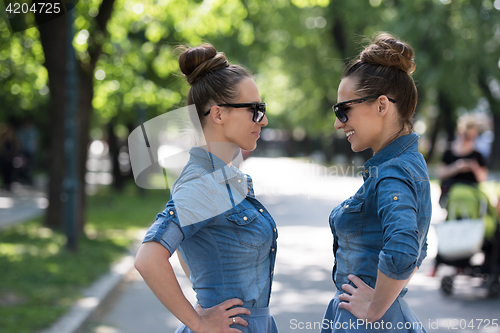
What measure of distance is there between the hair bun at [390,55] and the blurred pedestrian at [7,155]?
62.5ft

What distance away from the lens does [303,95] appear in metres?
35.0

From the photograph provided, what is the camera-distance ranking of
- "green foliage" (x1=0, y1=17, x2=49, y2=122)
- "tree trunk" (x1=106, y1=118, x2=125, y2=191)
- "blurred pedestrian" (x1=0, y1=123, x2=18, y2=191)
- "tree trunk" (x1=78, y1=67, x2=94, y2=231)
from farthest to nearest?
"tree trunk" (x1=106, y1=118, x2=125, y2=191), "blurred pedestrian" (x1=0, y1=123, x2=18, y2=191), "green foliage" (x1=0, y1=17, x2=49, y2=122), "tree trunk" (x1=78, y1=67, x2=94, y2=231)

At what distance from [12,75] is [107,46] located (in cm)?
265

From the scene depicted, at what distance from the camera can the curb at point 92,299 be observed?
516 centimetres

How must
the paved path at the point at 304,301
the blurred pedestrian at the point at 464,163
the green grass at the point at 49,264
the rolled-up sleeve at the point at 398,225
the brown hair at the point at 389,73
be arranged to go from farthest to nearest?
the blurred pedestrian at the point at 464,163, the paved path at the point at 304,301, the green grass at the point at 49,264, the brown hair at the point at 389,73, the rolled-up sleeve at the point at 398,225

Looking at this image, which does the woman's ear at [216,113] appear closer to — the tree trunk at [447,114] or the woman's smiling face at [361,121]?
the woman's smiling face at [361,121]

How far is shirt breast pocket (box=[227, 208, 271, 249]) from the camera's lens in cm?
205

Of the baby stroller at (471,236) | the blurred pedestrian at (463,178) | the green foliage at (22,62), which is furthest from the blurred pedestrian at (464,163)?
the green foliage at (22,62)

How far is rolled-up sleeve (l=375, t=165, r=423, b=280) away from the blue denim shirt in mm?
491

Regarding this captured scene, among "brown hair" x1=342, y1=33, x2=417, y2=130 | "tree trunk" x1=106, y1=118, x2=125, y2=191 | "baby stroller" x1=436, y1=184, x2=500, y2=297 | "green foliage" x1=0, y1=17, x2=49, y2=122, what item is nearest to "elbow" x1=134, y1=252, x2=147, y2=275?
"brown hair" x1=342, y1=33, x2=417, y2=130

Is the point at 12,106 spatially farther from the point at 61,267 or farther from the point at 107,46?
the point at 61,267

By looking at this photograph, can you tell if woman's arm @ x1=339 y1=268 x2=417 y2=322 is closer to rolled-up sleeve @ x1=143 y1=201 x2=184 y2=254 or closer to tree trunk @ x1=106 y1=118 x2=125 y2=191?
rolled-up sleeve @ x1=143 y1=201 x2=184 y2=254

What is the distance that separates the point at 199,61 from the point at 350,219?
33.6 inches

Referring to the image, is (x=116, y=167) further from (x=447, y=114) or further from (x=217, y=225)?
(x=217, y=225)
